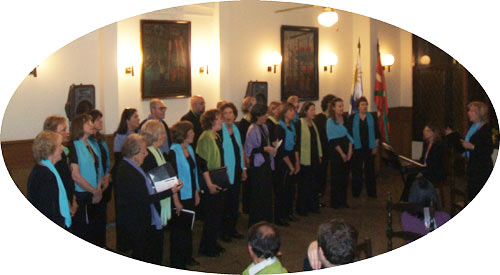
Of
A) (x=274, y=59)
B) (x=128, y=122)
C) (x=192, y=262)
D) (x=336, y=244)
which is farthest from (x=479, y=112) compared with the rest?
(x=274, y=59)

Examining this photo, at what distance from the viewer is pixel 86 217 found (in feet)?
17.9

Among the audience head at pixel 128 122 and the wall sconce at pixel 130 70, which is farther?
the wall sconce at pixel 130 70

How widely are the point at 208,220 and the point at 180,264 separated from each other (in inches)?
27.0

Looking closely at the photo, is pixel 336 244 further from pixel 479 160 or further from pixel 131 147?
pixel 479 160

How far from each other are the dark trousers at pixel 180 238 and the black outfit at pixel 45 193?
1.26 m

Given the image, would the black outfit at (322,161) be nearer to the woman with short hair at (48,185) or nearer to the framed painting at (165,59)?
the framed painting at (165,59)

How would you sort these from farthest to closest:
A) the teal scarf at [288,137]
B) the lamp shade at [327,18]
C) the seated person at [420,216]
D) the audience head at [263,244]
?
the lamp shade at [327,18]
the teal scarf at [288,137]
the seated person at [420,216]
the audience head at [263,244]

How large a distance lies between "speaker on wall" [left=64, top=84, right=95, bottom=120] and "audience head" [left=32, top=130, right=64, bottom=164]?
249 centimetres


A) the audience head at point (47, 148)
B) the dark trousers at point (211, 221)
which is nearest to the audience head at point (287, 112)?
the dark trousers at point (211, 221)

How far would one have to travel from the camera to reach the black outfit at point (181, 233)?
5.23 metres

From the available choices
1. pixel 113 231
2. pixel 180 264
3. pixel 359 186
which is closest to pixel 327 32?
pixel 359 186

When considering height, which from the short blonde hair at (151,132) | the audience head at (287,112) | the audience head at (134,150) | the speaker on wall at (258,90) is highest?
the speaker on wall at (258,90)

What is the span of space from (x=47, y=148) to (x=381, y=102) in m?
7.27

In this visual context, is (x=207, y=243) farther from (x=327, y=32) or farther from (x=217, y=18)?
(x=327, y=32)
